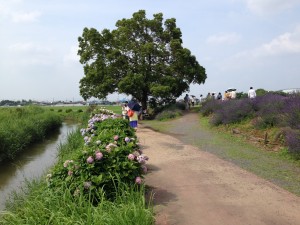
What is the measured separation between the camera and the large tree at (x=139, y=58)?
27.1 m

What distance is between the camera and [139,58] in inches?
1085

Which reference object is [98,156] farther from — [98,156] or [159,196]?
[159,196]

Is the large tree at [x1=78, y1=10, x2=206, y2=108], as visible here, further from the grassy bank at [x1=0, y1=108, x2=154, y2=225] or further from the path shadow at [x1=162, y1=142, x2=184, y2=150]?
the grassy bank at [x1=0, y1=108, x2=154, y2=225]

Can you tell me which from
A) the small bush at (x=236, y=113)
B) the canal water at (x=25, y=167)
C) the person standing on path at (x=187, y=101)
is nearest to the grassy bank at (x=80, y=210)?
the canal water at (x=25, y=167)

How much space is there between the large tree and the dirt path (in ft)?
58.9

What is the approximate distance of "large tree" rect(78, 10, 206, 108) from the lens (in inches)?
1065

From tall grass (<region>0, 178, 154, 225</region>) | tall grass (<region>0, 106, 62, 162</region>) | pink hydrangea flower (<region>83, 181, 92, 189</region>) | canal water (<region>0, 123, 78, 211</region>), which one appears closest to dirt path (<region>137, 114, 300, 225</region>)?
tall grass (<region>0, 178, 154, 225</region>)

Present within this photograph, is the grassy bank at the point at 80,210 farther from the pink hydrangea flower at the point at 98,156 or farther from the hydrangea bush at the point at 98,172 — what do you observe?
the pink hydrangea flower at the point at 98,156

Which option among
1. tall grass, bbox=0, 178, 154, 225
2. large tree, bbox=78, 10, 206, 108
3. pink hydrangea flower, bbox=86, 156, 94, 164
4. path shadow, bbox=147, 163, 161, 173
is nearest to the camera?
tall grass, bbox=0, 178, 154, 225

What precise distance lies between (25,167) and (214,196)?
9.57 meters

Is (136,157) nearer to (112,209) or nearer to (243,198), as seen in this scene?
(112,209)

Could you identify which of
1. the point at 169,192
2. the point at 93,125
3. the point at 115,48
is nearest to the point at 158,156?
the point at 93,125

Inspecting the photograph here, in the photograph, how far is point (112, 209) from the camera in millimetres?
4887

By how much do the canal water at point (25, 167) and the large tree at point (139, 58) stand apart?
9.92 metres
